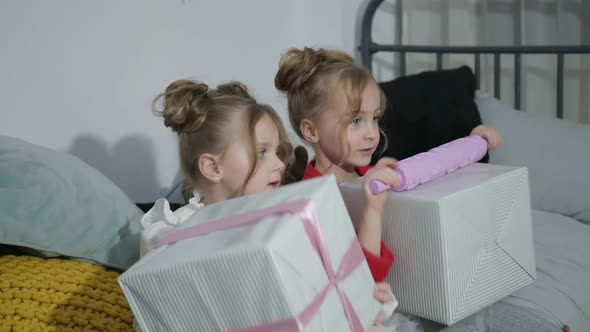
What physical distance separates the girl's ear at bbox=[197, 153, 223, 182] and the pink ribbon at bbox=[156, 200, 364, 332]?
38cm

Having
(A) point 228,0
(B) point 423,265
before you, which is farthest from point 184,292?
(A) point 228,0

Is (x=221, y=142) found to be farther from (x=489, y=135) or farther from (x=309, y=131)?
(x=489, y=135)

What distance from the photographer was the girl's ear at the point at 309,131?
1559mm

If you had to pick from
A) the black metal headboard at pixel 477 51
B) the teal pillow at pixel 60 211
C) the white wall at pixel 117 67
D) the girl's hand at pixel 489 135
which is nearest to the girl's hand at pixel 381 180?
the girl's hand at pixel 489 135

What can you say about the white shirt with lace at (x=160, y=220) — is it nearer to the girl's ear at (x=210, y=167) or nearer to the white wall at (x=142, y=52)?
the girl's ear at (x=210, y=167)

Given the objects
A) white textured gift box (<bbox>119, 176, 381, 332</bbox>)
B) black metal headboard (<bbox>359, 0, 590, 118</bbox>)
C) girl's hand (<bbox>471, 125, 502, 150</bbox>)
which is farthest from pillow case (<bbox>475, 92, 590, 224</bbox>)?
white textured gift box (<bbox>119, 176, 381, 332</bbox>)

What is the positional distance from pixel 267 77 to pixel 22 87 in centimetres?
83

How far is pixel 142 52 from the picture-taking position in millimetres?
1907

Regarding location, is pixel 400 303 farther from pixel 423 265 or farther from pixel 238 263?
pixel 238 263

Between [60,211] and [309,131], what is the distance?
552mm

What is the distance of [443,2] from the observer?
2496 millimetres

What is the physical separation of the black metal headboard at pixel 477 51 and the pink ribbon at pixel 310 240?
139 centimetres

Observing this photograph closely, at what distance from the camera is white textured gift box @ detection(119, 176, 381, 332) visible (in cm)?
86

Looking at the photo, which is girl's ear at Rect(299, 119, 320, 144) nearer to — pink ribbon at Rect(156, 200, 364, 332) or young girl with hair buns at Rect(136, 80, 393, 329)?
young girl with hair buns at Rect(136, 80, 393, 329)
